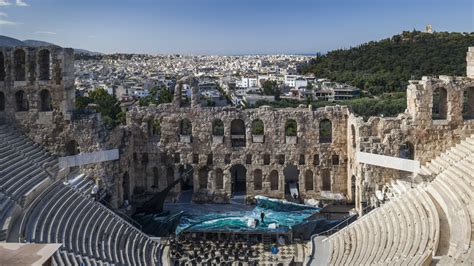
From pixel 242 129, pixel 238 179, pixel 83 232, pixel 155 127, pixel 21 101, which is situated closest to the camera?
pixel 83 232

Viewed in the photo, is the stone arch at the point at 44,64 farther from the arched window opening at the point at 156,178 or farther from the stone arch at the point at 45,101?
the arched window opening at the point at 156,178

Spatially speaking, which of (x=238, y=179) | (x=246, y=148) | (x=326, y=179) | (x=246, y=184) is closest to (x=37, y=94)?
(x=246, y=148)

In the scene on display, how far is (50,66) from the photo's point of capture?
82.6 ft

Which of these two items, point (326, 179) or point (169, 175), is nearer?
point (326, 179)

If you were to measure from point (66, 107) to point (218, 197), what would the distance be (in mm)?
8542

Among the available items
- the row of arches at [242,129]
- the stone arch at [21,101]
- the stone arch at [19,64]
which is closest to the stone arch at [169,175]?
the row of arches at [242,129]

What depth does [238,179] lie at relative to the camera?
30.6 m

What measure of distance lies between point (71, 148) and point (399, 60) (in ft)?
193

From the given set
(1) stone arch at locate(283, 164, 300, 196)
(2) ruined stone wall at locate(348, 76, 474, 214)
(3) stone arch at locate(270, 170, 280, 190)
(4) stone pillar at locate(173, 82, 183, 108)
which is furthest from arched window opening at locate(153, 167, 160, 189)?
(2) ruined stone wall at locate(348, 76, 474, 214)

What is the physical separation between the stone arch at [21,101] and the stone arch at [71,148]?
Result: 247 cm

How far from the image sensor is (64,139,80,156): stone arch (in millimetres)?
25062

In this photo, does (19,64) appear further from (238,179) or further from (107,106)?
(107,106)

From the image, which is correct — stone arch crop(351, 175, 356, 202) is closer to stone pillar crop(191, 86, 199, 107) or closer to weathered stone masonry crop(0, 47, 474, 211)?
weathered stone masonry crop(0, 47, 474, 211)

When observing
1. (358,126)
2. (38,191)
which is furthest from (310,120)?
(38,191)
